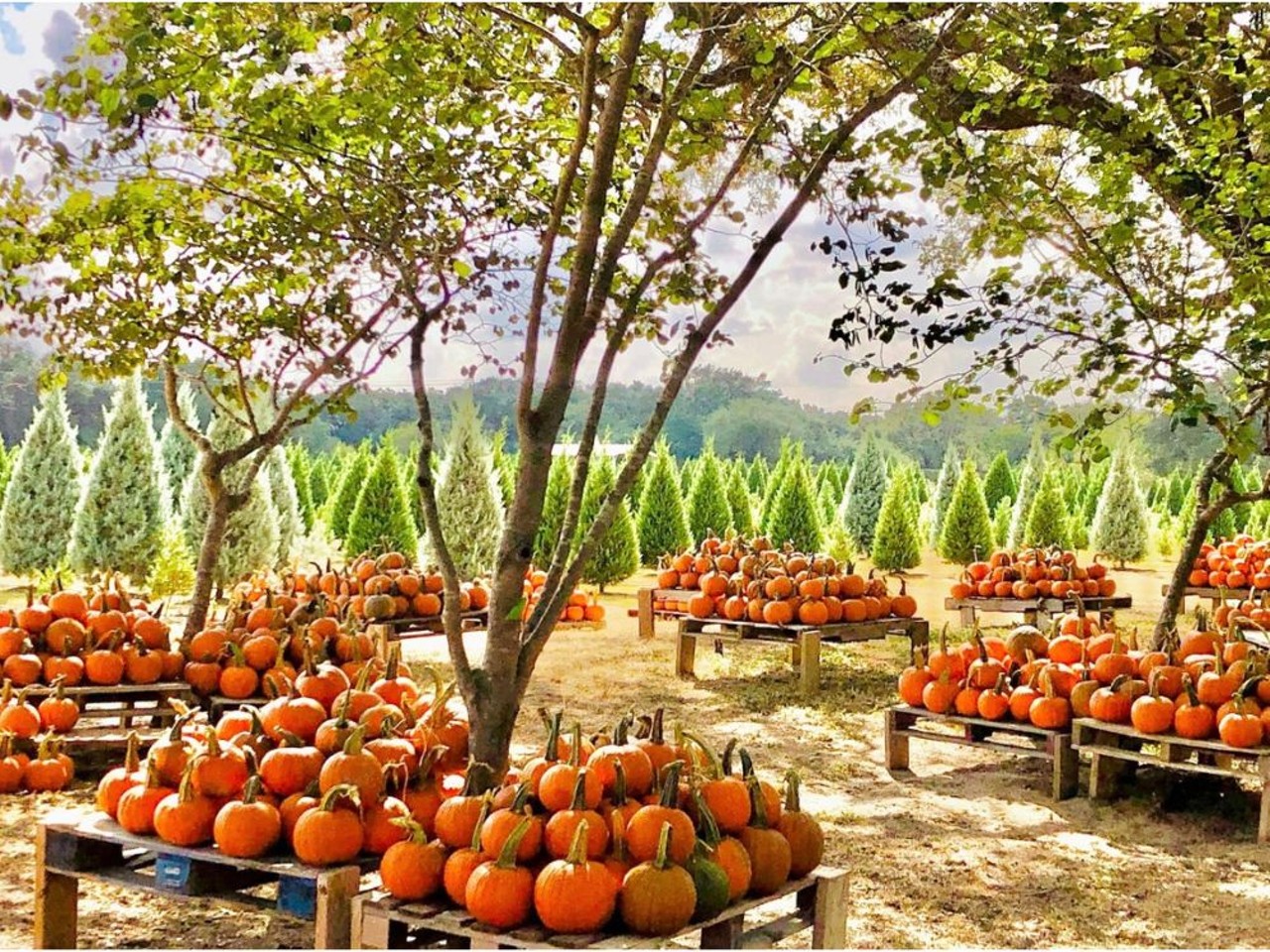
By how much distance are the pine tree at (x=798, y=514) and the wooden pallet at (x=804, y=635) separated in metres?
8.72

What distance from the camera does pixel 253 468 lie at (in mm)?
7445

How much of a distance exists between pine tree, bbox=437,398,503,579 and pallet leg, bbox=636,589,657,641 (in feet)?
10.2

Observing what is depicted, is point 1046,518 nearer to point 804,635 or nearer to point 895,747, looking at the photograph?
point 804,635

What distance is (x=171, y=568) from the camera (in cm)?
1321

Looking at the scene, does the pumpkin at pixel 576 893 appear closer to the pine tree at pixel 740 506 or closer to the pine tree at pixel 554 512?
the pine tree at pixel 554 512

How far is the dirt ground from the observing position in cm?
426

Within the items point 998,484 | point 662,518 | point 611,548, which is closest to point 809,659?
point 611,548

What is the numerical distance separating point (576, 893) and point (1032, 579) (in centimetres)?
924

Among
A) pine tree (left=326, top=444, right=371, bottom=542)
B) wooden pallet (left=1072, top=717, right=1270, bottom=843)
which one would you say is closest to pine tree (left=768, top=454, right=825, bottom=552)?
pine tree (left=326, top=444, right=371, bottom=542)

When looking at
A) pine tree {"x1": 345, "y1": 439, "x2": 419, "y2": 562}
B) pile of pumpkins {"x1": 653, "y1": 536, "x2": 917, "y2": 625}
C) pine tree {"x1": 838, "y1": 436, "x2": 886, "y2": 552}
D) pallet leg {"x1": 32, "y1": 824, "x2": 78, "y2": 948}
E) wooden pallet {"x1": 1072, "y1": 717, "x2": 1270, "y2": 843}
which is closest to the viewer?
pallet leg {"x1": 32, "y1": 824, "x2": 78, "y2": 948}

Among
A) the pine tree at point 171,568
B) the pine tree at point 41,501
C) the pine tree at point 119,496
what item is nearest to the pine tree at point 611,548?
the pine tree at point 171,568

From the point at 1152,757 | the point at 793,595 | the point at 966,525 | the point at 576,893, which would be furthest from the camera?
the point at 966,525

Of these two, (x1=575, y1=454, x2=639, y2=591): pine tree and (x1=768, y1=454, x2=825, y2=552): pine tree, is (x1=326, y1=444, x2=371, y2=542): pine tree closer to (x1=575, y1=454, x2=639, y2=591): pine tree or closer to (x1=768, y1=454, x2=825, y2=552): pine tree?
(x1=575, y1=454, x2=639, y2=591): pine tree

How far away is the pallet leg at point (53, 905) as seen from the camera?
12.2ft
